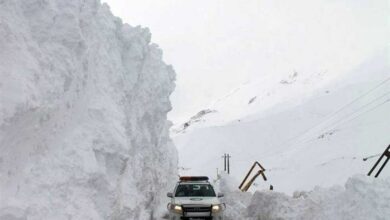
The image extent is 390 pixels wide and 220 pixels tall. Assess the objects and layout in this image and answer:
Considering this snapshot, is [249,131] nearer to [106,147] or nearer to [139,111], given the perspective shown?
[139,111]

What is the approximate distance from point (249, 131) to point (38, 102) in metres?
80.1

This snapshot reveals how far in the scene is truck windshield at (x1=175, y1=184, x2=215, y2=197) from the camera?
685 inches

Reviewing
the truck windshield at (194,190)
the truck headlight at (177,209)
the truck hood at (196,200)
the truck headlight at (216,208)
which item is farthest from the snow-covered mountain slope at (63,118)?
the truck headlight at (216,208)

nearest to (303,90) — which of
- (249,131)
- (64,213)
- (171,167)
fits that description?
(249,131)

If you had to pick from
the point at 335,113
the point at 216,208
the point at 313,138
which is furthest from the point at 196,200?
the point at 335,113

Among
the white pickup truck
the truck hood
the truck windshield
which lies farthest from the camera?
the truck windshield

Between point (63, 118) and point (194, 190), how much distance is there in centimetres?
735

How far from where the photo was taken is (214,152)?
8019 cm

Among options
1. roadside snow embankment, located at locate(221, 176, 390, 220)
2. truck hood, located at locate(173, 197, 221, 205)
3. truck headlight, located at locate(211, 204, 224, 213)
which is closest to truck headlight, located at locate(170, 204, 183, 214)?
truck hood, located at locate(173, 197, 221, 205)

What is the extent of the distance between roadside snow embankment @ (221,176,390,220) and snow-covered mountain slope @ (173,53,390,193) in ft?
81.1

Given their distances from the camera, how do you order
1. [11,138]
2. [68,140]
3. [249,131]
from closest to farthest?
[11,138] → [68,140] → [249,131]

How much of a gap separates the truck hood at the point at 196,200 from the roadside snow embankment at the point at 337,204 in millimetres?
2530

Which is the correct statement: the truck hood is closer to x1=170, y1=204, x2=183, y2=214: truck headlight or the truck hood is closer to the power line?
x1=170, y1=204, x2=183, y2=214: truck headlight

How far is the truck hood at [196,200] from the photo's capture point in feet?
53.3
